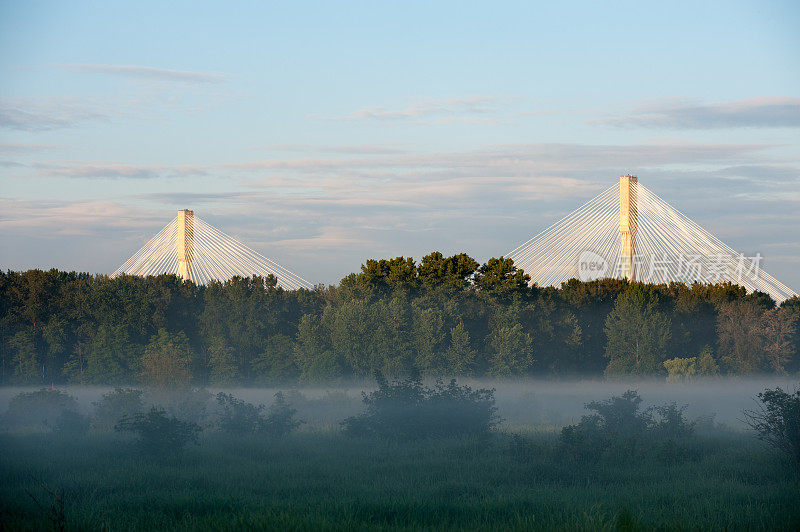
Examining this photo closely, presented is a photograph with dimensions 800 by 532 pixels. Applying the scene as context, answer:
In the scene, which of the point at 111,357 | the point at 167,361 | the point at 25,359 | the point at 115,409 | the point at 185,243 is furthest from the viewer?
the point at 185,243

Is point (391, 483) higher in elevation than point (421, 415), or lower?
lower

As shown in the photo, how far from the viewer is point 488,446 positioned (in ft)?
84.9

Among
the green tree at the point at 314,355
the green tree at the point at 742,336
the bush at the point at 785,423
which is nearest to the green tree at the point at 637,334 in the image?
the green tree at the point at 742,336

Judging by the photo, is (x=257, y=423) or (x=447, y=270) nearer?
(x=257, y=423)

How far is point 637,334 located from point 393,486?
44.5 metres

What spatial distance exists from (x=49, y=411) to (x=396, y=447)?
18305 mm

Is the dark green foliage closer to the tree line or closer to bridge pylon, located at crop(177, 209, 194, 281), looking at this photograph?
the tree line

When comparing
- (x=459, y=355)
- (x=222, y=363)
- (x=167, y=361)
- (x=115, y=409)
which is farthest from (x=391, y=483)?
(x=222, y=363)

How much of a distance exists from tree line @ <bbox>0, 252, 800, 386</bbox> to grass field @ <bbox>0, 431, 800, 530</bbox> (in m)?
27.7

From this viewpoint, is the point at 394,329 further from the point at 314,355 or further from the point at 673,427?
the point at 673,427

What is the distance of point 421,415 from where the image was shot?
1202 inches

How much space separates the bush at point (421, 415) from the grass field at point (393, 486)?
1.73m

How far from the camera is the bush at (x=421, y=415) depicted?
29.5 meters

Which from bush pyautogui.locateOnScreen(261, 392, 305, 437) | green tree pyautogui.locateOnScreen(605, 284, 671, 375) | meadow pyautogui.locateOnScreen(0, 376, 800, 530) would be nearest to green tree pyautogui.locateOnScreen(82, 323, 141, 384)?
meadow pyautogui.locateOnScreen(0, 376, 800, 530)
